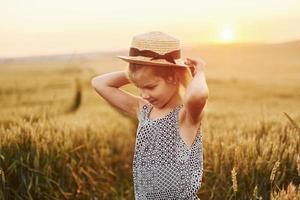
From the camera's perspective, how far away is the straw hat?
262cm

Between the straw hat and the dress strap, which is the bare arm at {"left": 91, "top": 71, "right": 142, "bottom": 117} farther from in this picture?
the straw hat

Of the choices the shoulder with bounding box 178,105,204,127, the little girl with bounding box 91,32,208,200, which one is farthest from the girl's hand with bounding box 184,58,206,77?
the shoulder with bounding box 178,105,204,127

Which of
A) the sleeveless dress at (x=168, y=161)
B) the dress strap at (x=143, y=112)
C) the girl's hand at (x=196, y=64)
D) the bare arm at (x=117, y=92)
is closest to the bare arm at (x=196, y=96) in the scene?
the girl's hand at (x=196, y=64)

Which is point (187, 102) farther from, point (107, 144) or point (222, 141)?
point (107, 144)

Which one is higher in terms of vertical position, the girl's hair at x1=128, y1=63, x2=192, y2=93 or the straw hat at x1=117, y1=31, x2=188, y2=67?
the straw hat at x1=117, y1=31, x2=188, y2=67

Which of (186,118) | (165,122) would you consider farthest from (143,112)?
(186,118)

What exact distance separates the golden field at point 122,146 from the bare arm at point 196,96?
31 centimetres

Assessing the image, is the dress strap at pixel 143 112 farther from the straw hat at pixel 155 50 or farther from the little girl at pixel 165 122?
the straw hat at pixel 155 50

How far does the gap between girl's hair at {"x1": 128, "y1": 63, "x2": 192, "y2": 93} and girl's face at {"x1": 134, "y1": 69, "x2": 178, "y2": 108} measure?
0.05 feet

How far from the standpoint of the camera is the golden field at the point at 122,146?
3545 millimetres

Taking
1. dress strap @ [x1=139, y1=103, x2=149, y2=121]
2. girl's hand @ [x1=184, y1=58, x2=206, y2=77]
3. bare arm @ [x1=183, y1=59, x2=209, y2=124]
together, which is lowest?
dress strap @ [x1=139, y1=103, x2=149, y2=121]

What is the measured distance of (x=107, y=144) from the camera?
4.76 metres

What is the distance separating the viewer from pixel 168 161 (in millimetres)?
2691

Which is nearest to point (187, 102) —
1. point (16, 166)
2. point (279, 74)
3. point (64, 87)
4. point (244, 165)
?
point (244, 165)
